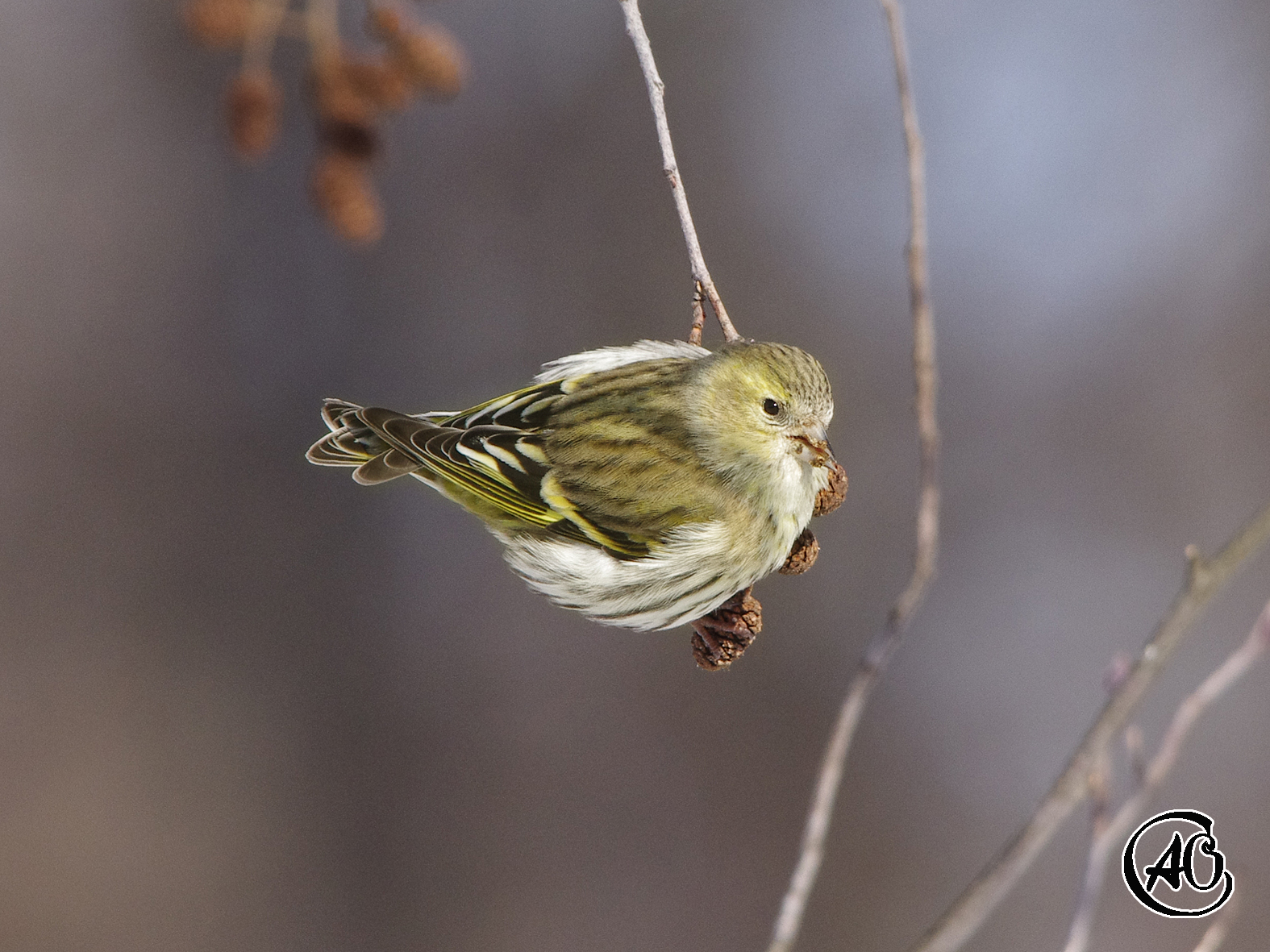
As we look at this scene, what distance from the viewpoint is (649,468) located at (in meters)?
2.45

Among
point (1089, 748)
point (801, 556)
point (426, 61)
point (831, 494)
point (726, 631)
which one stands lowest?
point (1089, 748)

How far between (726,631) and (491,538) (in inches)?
155

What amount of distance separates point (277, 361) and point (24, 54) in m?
2.24

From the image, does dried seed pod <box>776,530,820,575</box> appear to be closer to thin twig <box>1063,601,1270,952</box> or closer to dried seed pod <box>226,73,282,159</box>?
thin twig <box>1063,601,1270,952</box>

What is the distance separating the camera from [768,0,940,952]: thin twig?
1.29 meters

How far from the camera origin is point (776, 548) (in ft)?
7.83

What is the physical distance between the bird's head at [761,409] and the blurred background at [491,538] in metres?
3.98

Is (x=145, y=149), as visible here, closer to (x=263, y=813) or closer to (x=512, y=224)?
(x=512, y=224)

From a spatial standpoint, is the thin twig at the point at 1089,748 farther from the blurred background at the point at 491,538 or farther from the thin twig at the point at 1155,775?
the blurred background at the point at 491,538

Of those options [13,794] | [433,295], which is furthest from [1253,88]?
[13,794]

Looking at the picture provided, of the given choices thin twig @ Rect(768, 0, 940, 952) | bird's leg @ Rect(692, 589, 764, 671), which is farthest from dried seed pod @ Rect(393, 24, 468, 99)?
bird's leg @ Rect(692, 589, 764, 671)

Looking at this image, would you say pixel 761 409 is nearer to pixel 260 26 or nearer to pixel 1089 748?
pixel 260 26

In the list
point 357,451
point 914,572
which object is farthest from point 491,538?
point 914,572

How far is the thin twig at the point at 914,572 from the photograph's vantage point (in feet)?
4.22
